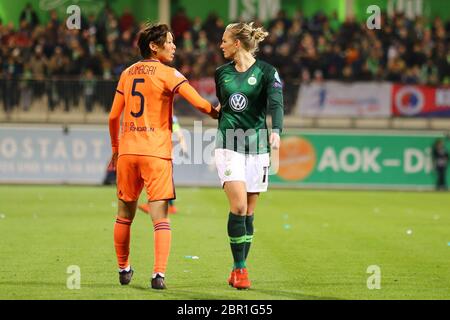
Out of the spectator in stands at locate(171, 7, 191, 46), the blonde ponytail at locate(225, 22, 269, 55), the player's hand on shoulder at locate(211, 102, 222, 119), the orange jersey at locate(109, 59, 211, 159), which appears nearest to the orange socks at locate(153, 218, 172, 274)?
the orange jersey at locate(109, 59, 211, 159)

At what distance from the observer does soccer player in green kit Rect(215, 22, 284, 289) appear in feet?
28.3

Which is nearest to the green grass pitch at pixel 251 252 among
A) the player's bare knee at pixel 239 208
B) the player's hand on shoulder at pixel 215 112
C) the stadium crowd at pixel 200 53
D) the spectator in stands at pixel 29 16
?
the player's bare knee at pixel 239 208

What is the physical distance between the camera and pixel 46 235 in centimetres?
1364

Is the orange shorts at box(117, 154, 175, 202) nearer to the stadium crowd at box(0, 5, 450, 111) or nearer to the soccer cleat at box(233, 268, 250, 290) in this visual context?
the soccer cleat at box(233, 268, 250, 290)

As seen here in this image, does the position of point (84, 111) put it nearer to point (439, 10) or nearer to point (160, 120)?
point (439, 10)

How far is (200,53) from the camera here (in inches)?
1147

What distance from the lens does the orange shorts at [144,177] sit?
838cm

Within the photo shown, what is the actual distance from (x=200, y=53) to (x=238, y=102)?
2066cm

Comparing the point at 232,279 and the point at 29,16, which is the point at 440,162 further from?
the point at 232,279

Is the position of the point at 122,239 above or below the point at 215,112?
below

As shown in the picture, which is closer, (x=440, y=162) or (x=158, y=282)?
(x=158, y=282)

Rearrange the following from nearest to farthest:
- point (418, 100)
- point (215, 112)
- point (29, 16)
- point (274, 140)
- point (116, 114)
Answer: point (274, 140)
point (116, 114)
point (215, 112)
point (418, 100)
point (29, 16)

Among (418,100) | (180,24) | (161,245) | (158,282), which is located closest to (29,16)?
(180,24)
